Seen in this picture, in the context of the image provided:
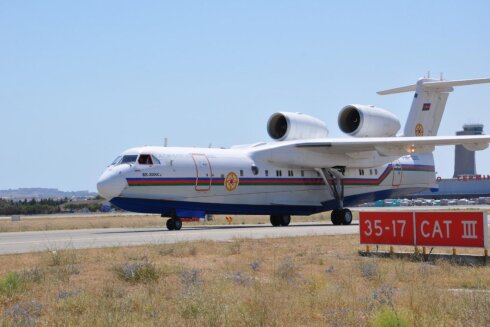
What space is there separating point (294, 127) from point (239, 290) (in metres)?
23.5

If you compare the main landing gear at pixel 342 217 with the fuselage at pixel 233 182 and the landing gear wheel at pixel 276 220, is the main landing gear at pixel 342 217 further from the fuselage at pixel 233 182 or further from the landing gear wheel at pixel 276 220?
the landing gear wheel at pixel 276 220

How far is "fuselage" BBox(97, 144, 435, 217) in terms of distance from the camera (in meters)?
27.9

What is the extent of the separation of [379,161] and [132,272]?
24.4 metres

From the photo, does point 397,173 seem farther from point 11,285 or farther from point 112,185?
point 11,285

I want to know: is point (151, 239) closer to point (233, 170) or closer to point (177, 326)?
point (233, 170)

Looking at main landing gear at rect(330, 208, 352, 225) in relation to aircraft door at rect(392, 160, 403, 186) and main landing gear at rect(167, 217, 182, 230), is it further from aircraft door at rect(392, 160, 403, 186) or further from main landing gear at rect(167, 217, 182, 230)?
main landing gear at rect(167, 217, 182, 230)

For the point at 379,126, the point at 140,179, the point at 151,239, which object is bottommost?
the point at 151,239

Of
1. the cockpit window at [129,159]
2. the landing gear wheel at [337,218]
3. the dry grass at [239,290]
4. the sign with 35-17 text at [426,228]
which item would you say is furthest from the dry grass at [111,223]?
the sign with 35-17 text at [426,228]

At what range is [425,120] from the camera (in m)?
37.8

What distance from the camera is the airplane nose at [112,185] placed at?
90.0ft

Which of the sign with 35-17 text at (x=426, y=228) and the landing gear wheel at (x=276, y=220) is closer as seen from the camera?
the sign with 35-17 text at (x=426, y=228)

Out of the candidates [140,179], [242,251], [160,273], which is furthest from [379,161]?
[160,273]

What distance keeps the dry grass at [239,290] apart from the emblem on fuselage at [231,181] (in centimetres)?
1269

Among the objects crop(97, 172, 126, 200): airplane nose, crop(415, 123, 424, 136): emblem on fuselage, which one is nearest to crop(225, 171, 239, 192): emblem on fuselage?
crop(97, 172, 126, 200): airplane nose
